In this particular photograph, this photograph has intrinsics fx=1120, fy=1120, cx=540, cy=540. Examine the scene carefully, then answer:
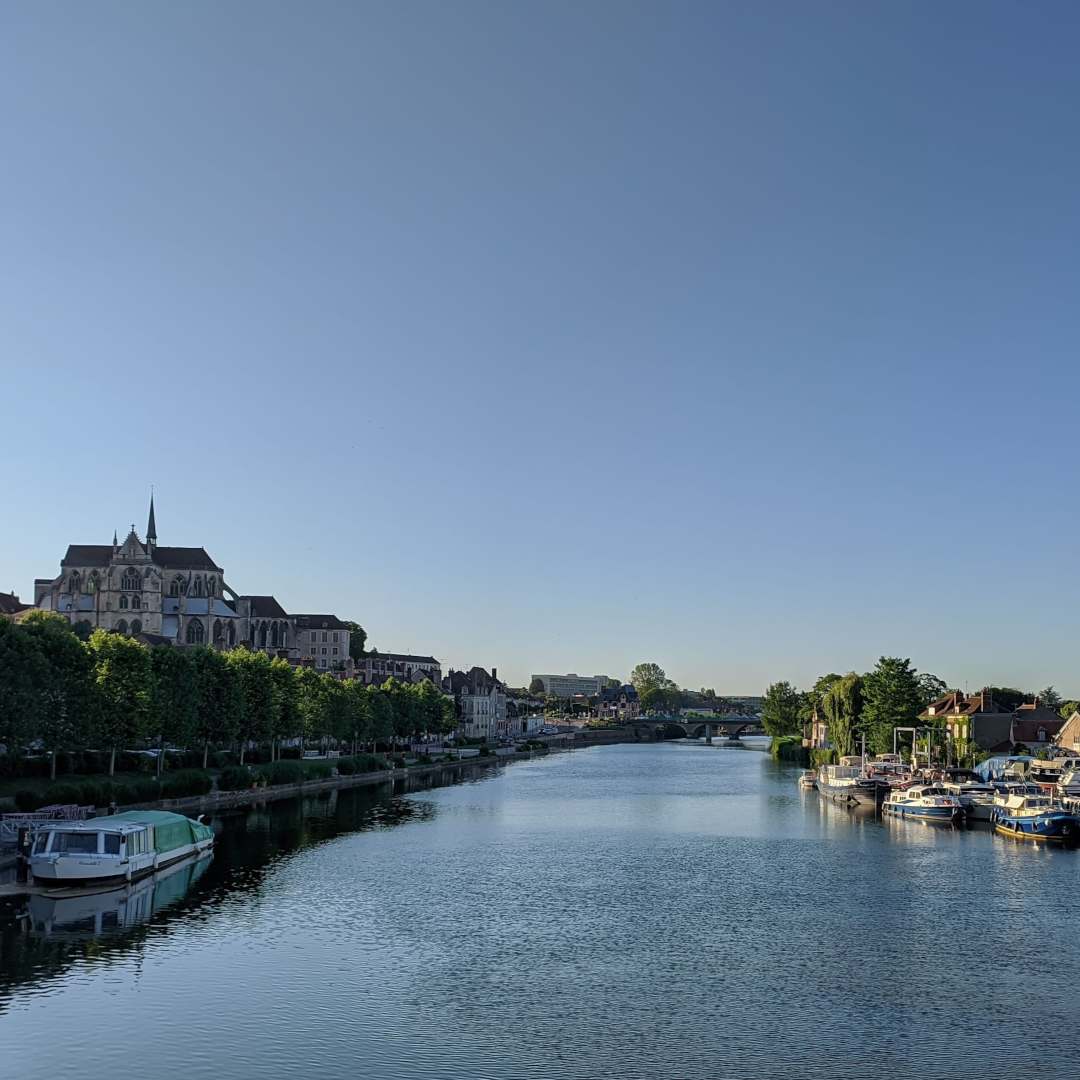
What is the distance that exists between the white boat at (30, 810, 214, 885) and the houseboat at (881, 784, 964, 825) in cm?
6366

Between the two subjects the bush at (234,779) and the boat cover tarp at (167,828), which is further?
the bush at (234,779)

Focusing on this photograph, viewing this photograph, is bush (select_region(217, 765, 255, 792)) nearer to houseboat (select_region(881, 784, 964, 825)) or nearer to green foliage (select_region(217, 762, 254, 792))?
green foliage (select_region(217, 762, 254, 792))

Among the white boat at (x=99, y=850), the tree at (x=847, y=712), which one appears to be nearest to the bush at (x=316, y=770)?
the white boat at (x=99, y=850)

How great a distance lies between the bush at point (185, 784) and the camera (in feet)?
292

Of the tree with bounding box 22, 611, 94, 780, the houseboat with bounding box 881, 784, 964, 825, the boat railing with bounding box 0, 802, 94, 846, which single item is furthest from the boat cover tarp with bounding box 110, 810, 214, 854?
the houseboat with bounding box 881, 784, 964, 825

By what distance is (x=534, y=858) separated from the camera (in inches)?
2904

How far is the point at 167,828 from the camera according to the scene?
65.2 meters

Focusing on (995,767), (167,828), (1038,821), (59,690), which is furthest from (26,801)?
(995,767)

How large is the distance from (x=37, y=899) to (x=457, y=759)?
416 feet

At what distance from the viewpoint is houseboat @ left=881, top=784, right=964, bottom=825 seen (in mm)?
95312

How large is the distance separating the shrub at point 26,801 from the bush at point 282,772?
3731 centimetres

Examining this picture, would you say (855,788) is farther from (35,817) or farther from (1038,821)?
(35,817)

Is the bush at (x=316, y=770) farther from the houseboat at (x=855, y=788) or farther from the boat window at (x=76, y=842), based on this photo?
the boat window at (x=76, y=842)

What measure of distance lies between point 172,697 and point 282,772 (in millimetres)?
16389
